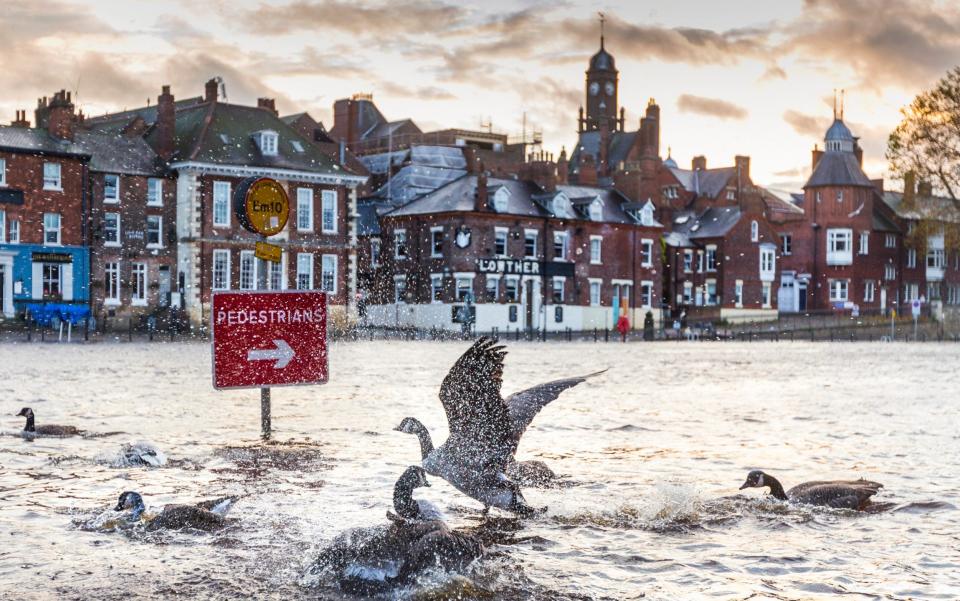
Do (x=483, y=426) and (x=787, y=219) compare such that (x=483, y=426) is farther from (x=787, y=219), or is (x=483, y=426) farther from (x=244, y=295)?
(x=787, y=219)

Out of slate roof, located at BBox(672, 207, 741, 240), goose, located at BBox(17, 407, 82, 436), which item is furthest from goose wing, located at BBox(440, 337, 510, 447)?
slate roof, located at BBox(672, 207, 741, 240)

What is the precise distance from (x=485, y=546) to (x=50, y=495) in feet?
13.4

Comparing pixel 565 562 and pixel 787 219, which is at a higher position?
pixel 787 219

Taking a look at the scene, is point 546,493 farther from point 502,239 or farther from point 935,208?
point 502,239

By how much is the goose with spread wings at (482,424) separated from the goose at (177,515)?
1544 millimetres

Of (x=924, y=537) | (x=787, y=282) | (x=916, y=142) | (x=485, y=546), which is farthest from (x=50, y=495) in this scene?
(x=787, y=282)

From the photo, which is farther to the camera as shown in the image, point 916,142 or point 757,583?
point 916,142

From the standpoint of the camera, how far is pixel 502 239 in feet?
236

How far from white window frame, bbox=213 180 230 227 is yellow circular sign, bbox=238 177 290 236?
161 feet

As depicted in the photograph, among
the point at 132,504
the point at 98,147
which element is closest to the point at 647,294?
the point at 98,147

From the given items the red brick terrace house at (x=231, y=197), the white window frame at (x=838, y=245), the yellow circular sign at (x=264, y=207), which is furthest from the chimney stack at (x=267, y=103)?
the yellow circular sign at (x=264, y=207)

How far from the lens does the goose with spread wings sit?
821 cm

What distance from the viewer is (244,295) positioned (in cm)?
1402

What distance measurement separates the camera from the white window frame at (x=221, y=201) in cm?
6234
